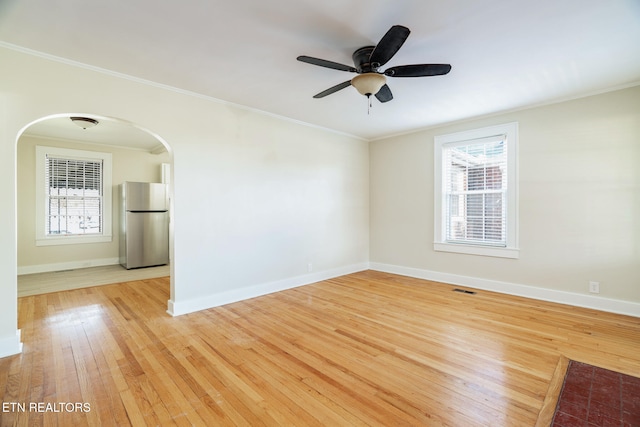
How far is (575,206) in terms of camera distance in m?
3.71

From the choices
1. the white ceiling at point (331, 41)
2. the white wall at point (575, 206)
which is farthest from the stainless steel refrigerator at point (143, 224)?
the white wall at point (575, 206)

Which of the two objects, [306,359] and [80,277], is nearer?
[306,359]

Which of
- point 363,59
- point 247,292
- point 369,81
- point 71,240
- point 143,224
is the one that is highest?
point 363,59

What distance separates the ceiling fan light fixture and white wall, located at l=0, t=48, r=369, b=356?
2.03 m

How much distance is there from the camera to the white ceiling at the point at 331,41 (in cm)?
203

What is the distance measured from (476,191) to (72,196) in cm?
785

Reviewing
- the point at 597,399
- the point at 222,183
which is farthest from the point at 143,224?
the point at 597,399

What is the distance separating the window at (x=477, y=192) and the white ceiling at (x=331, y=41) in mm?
902

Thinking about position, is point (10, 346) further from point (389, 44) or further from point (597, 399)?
point (597, 399)

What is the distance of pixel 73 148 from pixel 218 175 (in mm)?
4449

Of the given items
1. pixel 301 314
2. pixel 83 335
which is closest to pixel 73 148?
pixel 83 335

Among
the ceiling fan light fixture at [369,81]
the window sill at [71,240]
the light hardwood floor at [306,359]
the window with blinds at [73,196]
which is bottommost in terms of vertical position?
the light hardwood floor at [306,359]

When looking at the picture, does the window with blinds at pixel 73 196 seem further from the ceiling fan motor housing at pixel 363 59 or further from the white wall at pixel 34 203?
the ceiling fan motor housing at pixel 363 59

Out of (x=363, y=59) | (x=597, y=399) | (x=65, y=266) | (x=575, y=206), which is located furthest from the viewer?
(x=65, y=266)
